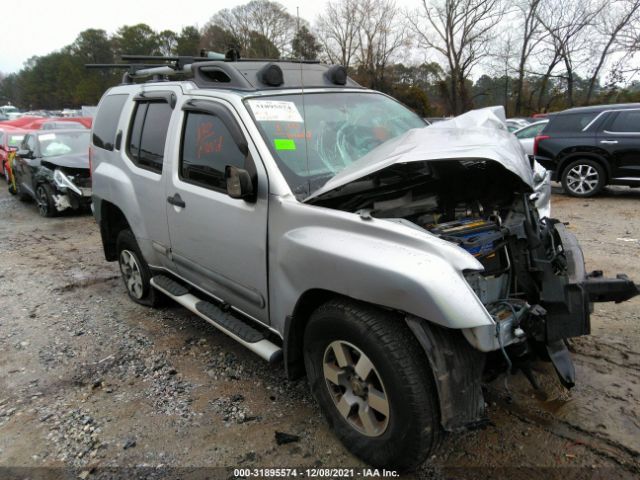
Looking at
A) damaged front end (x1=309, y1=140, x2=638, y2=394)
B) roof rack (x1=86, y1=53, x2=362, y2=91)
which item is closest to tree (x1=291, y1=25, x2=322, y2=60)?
roof rack (x1=86, y1=53, x2=362, y2=91)

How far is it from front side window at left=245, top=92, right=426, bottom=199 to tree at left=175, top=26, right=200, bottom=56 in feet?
168

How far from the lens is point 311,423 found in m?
2.82

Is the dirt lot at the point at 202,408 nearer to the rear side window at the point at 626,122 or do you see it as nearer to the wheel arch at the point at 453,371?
the wheel arch at the point at 453,371

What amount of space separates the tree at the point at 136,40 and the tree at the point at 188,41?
373 cm

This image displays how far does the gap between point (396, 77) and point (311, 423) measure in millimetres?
36828

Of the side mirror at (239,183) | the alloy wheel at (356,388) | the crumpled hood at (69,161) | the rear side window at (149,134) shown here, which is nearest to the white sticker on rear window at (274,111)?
the side mirror at (239,183)

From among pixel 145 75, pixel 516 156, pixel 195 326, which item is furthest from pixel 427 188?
pixel 145 75

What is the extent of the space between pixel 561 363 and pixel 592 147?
26.2ft

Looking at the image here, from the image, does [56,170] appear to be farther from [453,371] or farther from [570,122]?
[570,122]

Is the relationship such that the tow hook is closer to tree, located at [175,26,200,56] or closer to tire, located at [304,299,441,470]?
tire, located at [304,299,441,470]

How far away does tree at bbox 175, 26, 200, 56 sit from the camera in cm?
5158

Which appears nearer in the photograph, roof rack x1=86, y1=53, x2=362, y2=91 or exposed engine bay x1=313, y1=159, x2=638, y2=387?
exposed engine bay x1=313, y1=159, x2=638, y2=387

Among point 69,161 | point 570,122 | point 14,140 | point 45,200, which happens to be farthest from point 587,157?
point 14,140

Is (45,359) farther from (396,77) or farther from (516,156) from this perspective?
(396,77)
